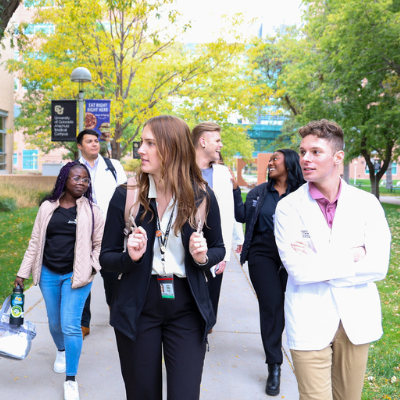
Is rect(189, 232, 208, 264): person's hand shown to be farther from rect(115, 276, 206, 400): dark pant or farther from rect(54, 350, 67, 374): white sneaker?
rect(54, 350, 67, 374): white sneaker

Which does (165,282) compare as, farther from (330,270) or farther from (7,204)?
(7,204)

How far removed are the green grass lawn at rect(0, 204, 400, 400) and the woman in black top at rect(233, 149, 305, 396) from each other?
0.89 metres

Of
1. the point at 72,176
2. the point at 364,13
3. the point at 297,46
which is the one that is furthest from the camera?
the point at 297,46

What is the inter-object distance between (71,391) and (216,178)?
2.39 meters

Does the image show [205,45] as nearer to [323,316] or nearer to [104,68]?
[104,68]

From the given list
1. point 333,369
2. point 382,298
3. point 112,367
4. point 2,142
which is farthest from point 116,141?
point 333,369

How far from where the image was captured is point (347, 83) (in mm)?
19984

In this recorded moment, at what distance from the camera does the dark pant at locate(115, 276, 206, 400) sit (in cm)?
250

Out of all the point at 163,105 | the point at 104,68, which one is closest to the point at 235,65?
the point at 163,105

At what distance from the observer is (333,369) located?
8.97 ft

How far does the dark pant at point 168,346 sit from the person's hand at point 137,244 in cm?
27

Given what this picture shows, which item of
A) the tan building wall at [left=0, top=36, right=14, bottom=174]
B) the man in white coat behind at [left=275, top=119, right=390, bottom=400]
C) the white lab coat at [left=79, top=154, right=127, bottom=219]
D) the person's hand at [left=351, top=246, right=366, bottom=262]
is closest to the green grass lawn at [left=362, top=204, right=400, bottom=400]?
the man in white coat behind at [left=275, top=119, right=390, bottom=400]

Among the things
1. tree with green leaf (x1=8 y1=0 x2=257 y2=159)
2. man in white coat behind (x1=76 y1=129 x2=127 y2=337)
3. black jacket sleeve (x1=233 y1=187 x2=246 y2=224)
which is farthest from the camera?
tree with green leaf (x1=8 y1=0 x2=257 y2=159)

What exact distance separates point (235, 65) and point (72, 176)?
41.9 ft
